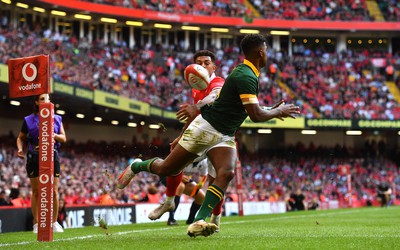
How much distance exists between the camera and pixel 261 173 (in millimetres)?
44281

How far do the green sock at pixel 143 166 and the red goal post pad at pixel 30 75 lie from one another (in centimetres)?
148

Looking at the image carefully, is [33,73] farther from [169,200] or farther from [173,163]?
[169,200]

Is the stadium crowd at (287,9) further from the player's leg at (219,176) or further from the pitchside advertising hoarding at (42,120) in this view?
the player's leg at (219,176)

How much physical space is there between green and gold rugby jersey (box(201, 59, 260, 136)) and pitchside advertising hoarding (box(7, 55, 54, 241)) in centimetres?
180

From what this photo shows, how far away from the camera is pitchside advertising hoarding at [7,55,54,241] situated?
8805 millimetres

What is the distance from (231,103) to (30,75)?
239 centimetres

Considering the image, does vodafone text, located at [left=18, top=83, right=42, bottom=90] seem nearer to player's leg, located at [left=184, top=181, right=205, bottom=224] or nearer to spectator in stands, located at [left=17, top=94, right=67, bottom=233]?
spectator in stands, located at [left=17, top=94, right=67, bottom=233]

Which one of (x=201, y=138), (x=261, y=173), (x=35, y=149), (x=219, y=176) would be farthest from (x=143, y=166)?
(x=261, y=173)

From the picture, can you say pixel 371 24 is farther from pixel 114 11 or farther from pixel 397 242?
pixel 397 242

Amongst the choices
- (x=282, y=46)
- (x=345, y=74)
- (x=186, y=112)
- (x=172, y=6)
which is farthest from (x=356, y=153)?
(x=186, y=112)

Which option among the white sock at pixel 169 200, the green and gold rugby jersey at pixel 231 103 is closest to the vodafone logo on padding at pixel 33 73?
the green and gold rugby jersey at pixel 231 103

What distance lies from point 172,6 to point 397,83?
16.0m

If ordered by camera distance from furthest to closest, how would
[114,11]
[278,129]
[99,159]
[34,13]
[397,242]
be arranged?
[278,129] → [114,11] → [34,13] → [99,159] → [397,242]

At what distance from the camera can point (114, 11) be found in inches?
1761
